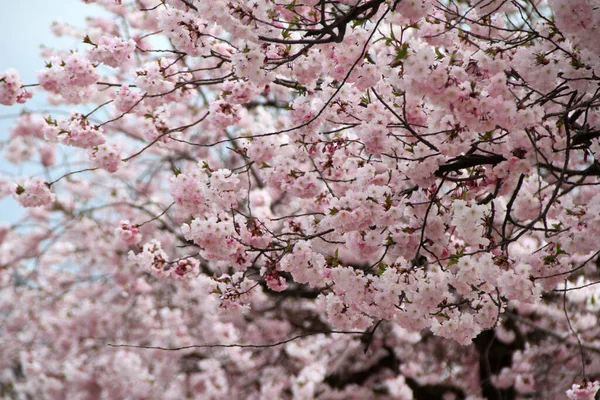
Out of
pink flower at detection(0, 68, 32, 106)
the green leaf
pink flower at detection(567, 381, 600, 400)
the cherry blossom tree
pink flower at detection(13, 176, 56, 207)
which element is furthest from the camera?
pink flower at detection(13, 176, 56, 207)

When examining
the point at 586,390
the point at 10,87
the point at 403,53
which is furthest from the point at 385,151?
the point at 10,87

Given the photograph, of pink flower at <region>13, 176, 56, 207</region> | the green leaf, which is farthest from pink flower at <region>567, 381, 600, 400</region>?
pink flower at <region>13, 176, 56, 207</region>

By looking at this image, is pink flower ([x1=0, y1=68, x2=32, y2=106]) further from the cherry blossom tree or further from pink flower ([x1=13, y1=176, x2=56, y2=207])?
pink flower ([x1=13, y1=176, x2=56, y2=207])

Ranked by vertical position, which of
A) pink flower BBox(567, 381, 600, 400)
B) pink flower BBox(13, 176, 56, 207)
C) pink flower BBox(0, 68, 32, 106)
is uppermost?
pink flower BBox(0, 68, 32, 106)

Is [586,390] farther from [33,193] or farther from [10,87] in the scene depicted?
[10,87]

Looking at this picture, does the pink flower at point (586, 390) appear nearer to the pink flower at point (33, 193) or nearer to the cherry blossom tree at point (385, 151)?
the cherry blossom tree at point (385, 151)

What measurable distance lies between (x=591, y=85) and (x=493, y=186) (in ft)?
2.75

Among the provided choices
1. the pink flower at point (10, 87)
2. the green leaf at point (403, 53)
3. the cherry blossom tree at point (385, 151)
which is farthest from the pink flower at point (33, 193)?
the green leaf at point (403, 53)

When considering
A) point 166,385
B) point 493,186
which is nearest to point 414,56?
point 493,186

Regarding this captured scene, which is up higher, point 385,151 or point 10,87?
point 10,87

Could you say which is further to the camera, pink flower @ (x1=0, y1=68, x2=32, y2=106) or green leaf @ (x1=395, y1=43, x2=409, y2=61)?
pink flower @ (x1=0, y1=68, x2=32, y2=106)

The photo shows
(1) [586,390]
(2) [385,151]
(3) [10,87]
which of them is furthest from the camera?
(3) [10,87]

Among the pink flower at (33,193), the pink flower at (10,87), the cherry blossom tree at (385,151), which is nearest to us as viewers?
the cherry blossom tree at (385,151)

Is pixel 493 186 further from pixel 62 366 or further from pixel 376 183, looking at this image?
pixel 62 366
